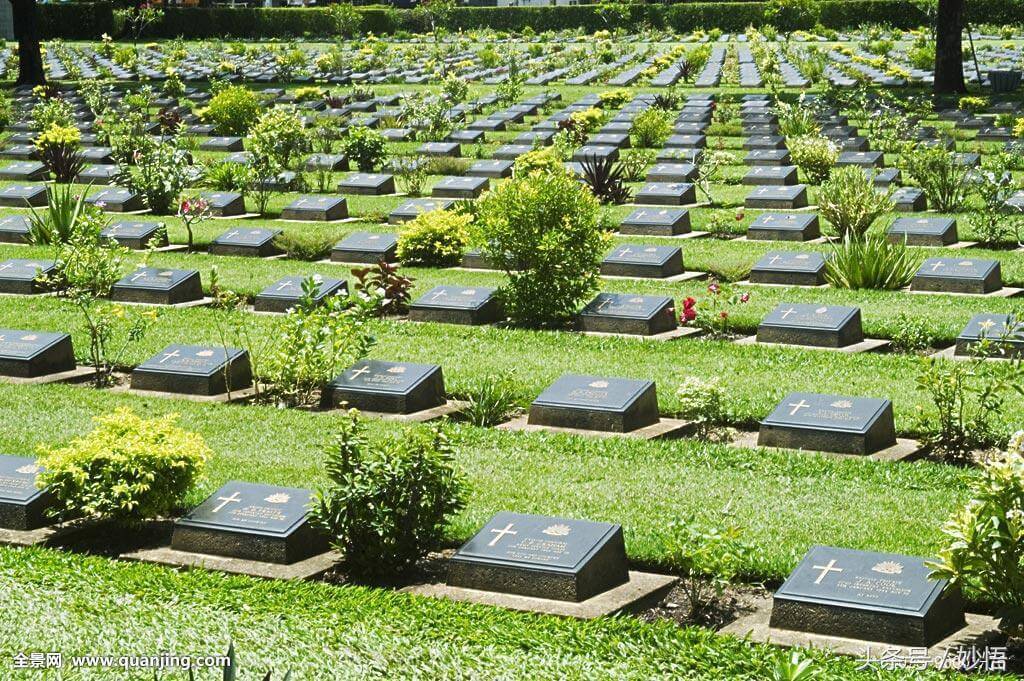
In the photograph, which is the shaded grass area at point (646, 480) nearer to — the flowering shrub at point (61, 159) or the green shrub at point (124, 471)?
the green shrub at point (124, 471)

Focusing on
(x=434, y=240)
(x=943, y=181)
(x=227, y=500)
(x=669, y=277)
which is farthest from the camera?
(x=943, y=181)

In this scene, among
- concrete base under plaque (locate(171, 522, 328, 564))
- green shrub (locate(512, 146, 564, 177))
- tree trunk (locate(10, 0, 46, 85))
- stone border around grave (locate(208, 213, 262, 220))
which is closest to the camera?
concrete base under plaque (locate(171, 522, 328, 564))

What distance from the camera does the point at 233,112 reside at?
25.2 metres

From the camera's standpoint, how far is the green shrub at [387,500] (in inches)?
268

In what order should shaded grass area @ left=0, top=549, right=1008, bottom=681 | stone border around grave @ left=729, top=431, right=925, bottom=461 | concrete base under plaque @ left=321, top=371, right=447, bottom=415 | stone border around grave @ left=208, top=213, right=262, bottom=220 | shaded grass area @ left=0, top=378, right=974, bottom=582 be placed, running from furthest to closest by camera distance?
stone border around grave @ left=208, top=213, right=262, bottom=220, concrete base under plaque @ left=321, top=371, right=447, bottom=415, stone border around grave @ left=729, top=431, right=925, bottom=461, shaded grass area @ left=0, top=378, right=974, bottom=582, shaded grass area @ left=0, top=549, right=1008, bottom=681

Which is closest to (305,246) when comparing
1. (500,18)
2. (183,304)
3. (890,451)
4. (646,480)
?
(183,304)

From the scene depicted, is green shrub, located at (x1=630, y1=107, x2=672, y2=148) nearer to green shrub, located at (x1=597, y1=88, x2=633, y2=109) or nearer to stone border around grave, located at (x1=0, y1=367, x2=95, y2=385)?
Answer: green shrub, located at (x1=597, y1=88, x2=633, y2=109)

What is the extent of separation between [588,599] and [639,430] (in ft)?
9.02

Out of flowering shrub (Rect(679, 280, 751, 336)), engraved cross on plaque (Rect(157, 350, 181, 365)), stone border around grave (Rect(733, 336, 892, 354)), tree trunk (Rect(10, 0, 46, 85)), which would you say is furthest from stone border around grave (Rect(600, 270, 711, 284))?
tree trunk (Rect(10, 0, 46, 85))

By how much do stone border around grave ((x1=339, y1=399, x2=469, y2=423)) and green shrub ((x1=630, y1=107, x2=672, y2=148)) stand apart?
13.3 m

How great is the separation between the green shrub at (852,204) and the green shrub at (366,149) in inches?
334

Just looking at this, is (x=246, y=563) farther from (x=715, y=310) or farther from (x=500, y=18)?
(x=500, y=18)

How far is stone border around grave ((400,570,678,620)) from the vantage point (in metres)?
6.34

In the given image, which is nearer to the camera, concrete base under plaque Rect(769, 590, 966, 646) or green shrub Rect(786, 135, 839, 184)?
concrete base under plaque Rect(769, 590, 966, 646)
